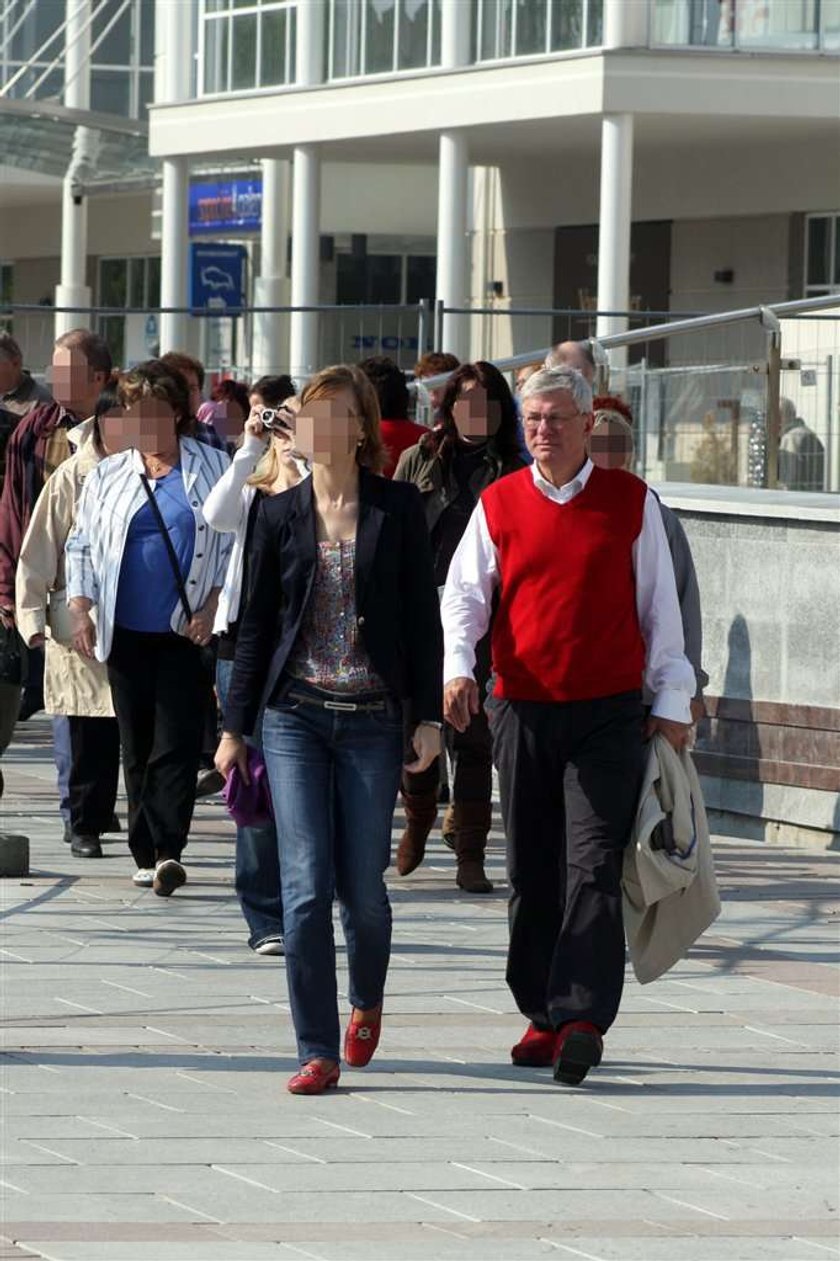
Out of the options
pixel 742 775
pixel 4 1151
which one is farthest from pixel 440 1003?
pixel 742 775

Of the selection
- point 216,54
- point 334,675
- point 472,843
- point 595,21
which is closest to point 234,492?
point 472,843

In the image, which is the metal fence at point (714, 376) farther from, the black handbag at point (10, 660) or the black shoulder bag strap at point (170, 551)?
the black handbag at point (10, 660)

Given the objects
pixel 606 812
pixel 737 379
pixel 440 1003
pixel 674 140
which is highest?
pixel 674 140

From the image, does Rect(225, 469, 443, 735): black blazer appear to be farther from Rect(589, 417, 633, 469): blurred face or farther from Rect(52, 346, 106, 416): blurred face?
Rect(52, 346, 106, 416): blurred face

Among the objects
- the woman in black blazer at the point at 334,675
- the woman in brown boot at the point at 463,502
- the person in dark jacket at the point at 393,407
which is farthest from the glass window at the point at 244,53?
the woman in black blazer at the point at 334,675

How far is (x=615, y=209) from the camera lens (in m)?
30.4

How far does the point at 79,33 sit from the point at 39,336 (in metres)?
24.2

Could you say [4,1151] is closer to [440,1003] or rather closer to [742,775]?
[440,1003]

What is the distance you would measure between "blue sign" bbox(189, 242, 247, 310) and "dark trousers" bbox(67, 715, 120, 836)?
1048 inches

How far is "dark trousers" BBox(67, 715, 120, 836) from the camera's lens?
10539 mm

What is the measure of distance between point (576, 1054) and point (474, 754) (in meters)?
3.34

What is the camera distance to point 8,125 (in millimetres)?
39031

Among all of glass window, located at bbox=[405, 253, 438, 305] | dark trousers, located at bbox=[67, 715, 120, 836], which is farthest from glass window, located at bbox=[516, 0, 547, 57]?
dark trousers, located at bbox=[67, 715, 120, 836]

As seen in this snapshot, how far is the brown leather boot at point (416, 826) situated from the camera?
33.9ft
